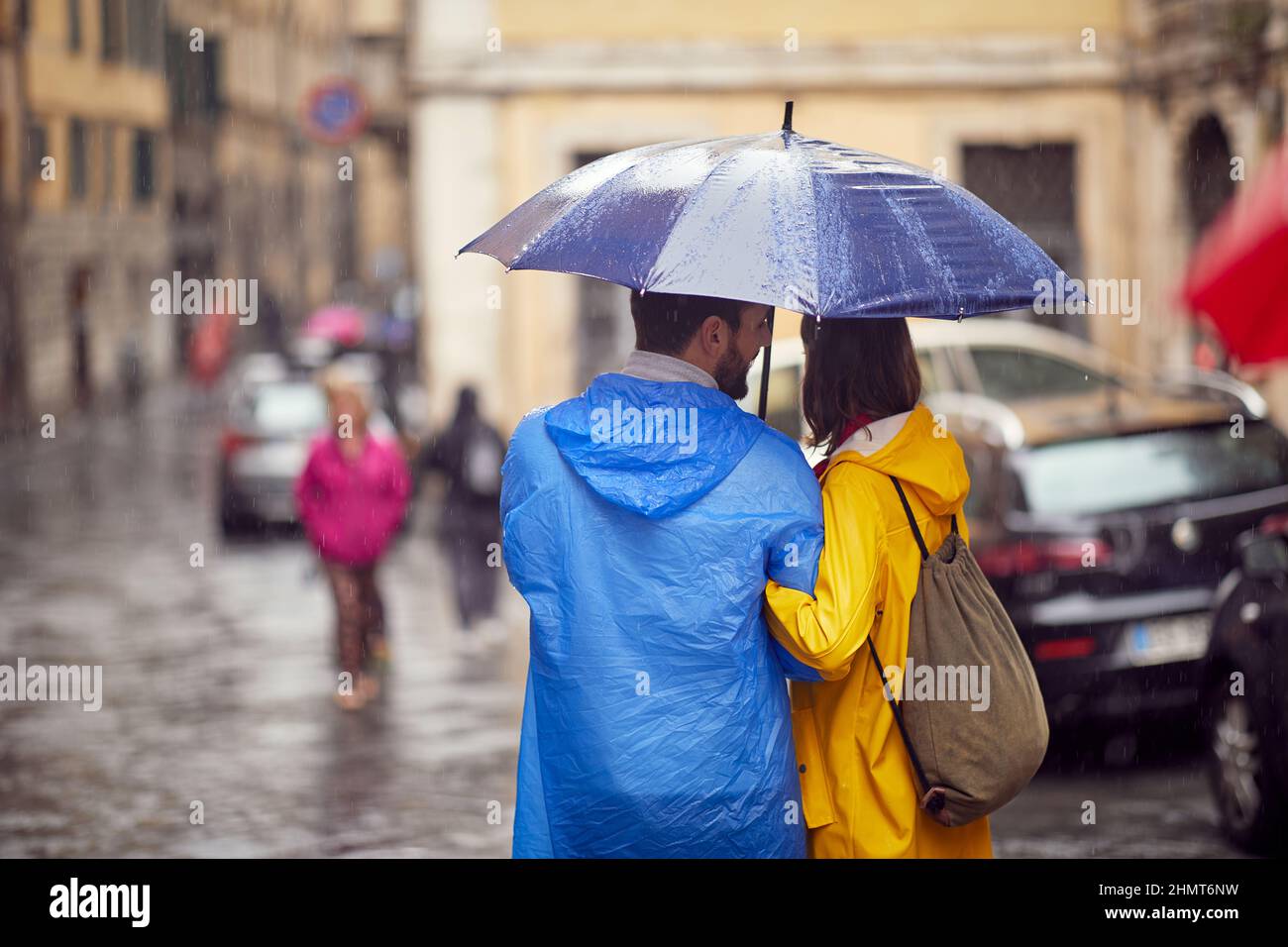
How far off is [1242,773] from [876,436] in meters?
3.97

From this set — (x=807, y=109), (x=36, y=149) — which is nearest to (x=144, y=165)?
(x=36, y=149)

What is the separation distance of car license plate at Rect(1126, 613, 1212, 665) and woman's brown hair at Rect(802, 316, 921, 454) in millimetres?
4632

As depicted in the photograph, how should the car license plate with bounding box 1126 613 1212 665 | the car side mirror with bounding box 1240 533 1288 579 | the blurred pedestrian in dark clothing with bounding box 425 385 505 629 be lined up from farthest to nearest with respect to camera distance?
the blurred pedestrian in dark clothing with bounding box 425 385 505 629
the car license plate with bounding box 1126 613 1212 665
the car side mirror with bounding box 1240 533 1288 579

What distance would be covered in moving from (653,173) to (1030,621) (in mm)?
4749

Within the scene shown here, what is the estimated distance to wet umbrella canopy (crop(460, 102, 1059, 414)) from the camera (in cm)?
351

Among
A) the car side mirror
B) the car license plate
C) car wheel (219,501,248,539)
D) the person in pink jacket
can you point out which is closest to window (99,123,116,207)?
car wheel (219,501,248,539)

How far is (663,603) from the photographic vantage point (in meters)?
3.45

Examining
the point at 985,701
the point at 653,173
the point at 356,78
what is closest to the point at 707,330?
the point at 653,173

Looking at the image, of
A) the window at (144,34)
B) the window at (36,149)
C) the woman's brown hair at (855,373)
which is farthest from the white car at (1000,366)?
the window at (144,34)

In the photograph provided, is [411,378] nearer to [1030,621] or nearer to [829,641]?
[1030,621]

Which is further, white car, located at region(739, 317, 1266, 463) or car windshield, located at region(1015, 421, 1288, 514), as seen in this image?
white car, located at region(739, 317, 1266, 463)

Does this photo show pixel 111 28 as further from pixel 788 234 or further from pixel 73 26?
pixel 788 234

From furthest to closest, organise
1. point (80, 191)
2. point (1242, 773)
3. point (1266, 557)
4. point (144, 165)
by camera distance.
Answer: point (144, 165)
point (80, 191)
point (1242, 773)
point (1266, 557)

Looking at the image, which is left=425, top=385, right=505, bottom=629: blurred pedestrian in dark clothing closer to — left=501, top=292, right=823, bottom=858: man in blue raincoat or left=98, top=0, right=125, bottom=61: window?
left=501, top=292, right=823, bottom=858: man in blue raincoat
